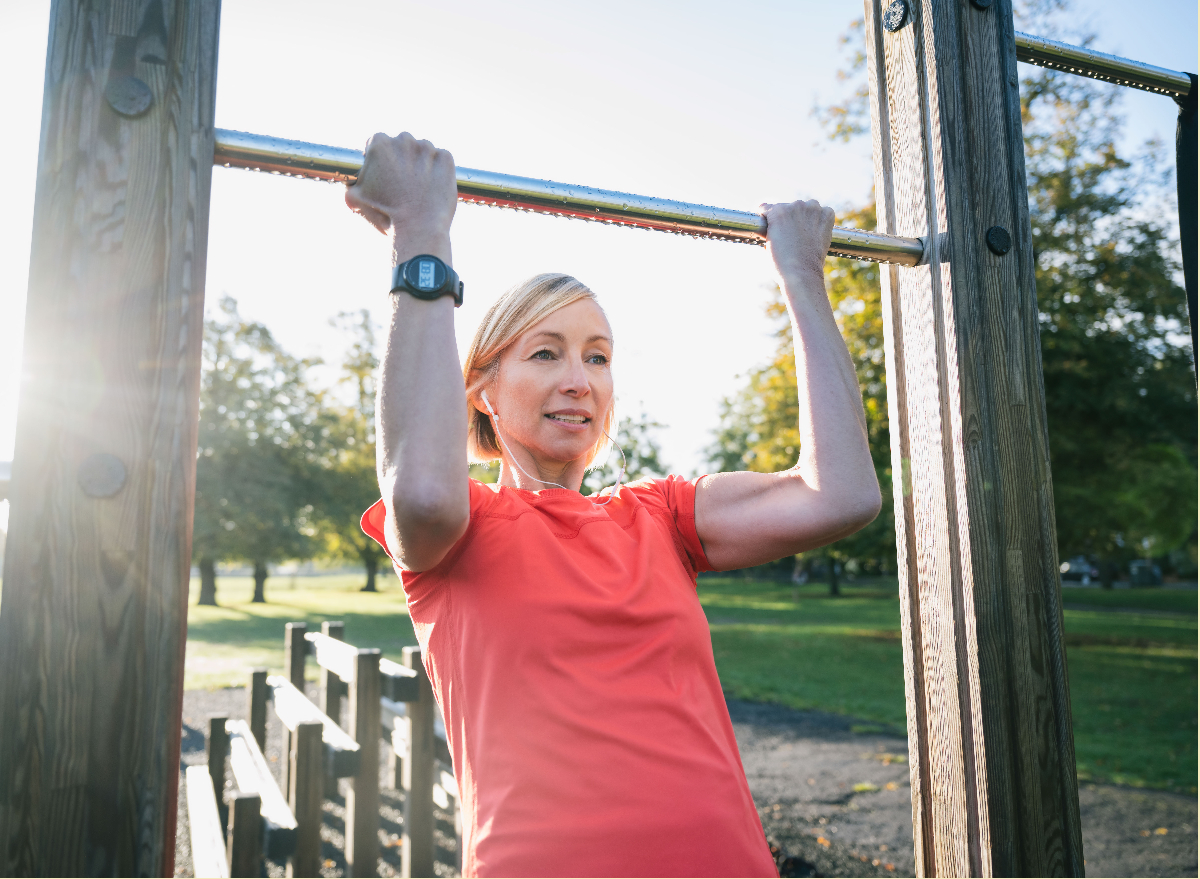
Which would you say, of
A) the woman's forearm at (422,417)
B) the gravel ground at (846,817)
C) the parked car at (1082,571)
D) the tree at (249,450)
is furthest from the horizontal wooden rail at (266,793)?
the parked car at (1082,571)

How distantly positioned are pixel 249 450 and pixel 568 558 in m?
26.0

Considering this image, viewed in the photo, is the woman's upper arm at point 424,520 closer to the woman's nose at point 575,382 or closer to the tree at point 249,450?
the woman's nose at point 575,382

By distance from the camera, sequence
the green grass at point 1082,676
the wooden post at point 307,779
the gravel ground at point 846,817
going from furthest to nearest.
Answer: the green grass at point 1082,676 → the gravel ground at point 846,817 → the wooden post at point 307,779

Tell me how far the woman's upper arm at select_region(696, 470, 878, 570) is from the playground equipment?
269 millimetres

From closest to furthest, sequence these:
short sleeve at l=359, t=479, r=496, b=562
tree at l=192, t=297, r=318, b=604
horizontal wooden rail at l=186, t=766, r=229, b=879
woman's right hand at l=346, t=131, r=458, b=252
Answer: woman's right hand at l=346, t=131, r=458, b=252, short sleeve at l=359, t=479, r=496, b=562, horizontal wooden rail at l=186, t=766, r=229, b=879, tree at l=192, t=297, r=318, b=604

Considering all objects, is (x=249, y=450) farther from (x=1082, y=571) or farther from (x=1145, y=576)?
(x=1082, y=571)

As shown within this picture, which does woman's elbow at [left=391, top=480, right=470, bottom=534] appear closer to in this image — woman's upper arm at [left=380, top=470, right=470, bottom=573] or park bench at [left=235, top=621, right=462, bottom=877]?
woman's upper arm at [left=380, top=470, right=470, bottom=573]

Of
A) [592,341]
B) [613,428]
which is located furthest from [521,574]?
[613,428]

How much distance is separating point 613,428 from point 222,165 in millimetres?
1077

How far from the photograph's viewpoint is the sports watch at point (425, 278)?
4.12ft

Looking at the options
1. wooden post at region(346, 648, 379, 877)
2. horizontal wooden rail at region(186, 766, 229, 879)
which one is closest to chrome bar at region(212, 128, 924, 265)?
horizontal wooden rail at region(186, 766, 229, 879)

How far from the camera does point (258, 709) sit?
→ 20.0 feet

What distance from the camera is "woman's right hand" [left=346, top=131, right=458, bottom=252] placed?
1.31 m

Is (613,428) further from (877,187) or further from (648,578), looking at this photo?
(877,187)
